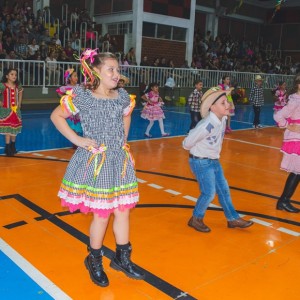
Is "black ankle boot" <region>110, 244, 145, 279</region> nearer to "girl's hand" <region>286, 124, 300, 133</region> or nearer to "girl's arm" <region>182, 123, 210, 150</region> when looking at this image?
"girl's arm" <region>182, 123, 210, 150</region>

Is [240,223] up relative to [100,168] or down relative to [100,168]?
down

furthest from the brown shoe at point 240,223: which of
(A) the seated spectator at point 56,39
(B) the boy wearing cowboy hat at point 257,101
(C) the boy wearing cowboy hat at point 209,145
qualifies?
(A) the seated spectator at point 56,39

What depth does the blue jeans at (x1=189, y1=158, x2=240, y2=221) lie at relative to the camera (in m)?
3.92

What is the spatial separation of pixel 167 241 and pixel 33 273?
1.29 meters

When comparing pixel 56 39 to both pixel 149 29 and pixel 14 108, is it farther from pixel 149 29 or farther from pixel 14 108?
pixel 14 108

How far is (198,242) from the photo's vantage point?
3.88 metres

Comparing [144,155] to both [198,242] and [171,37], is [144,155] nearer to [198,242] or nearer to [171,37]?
[198,242]

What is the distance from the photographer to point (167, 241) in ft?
12.7

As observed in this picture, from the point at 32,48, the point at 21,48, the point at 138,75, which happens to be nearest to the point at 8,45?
the point at 21,48

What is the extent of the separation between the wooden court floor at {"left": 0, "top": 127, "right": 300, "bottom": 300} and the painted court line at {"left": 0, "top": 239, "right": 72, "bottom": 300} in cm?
2

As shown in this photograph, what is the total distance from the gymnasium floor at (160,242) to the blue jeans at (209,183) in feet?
0.78

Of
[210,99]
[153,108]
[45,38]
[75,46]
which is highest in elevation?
[45,38]

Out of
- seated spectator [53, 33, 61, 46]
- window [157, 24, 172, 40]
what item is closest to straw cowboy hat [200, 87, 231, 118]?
seated spectator [53, 33, 61, 46]

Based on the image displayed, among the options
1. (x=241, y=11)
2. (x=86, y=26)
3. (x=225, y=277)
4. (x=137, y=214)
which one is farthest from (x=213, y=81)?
(x=225, y=277)
